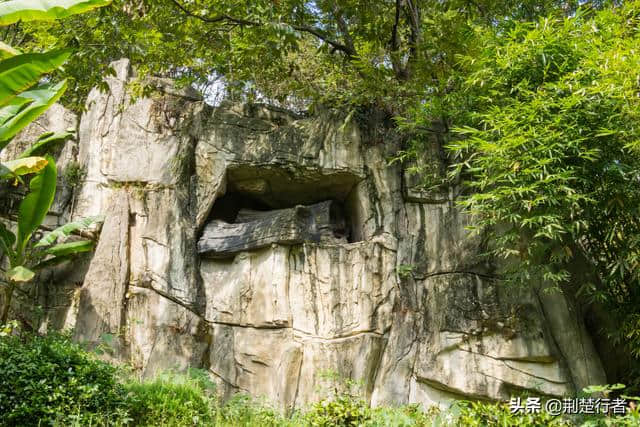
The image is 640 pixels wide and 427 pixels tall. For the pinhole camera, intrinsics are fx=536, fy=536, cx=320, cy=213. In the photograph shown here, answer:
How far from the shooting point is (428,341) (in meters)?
6.92

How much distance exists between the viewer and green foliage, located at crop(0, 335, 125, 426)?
4148 mm

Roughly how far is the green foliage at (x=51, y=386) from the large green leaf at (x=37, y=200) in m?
2.72

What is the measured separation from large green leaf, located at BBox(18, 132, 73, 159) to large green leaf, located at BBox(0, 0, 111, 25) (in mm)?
3531

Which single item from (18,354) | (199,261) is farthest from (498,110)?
(18,354)

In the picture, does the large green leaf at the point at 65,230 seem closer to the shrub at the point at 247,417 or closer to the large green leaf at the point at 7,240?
the large green leaf at the point at 7,240

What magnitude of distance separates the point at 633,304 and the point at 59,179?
7988 millimetres

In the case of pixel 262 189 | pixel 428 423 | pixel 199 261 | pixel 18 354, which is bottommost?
pixel 428 423

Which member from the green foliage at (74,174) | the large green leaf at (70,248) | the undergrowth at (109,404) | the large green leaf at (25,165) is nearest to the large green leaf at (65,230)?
the large green leaf at (70,248)

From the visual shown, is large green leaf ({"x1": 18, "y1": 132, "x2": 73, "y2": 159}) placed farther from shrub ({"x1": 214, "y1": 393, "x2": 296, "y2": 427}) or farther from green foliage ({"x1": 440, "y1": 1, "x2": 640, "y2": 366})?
green foliage ({"x1": 440, "y1": 1, "x2": 640, "y2": 366})

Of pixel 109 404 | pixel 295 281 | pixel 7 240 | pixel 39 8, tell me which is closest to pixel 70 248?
pixel 7 240

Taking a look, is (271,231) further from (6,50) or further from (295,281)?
(6,50)

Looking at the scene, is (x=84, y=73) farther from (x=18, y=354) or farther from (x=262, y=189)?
(x=18, y=354)

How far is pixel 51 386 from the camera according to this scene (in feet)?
14.3

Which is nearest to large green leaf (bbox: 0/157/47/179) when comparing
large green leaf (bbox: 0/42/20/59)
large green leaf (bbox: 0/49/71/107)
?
large green leaf (bbox: 0/49/71/107)
